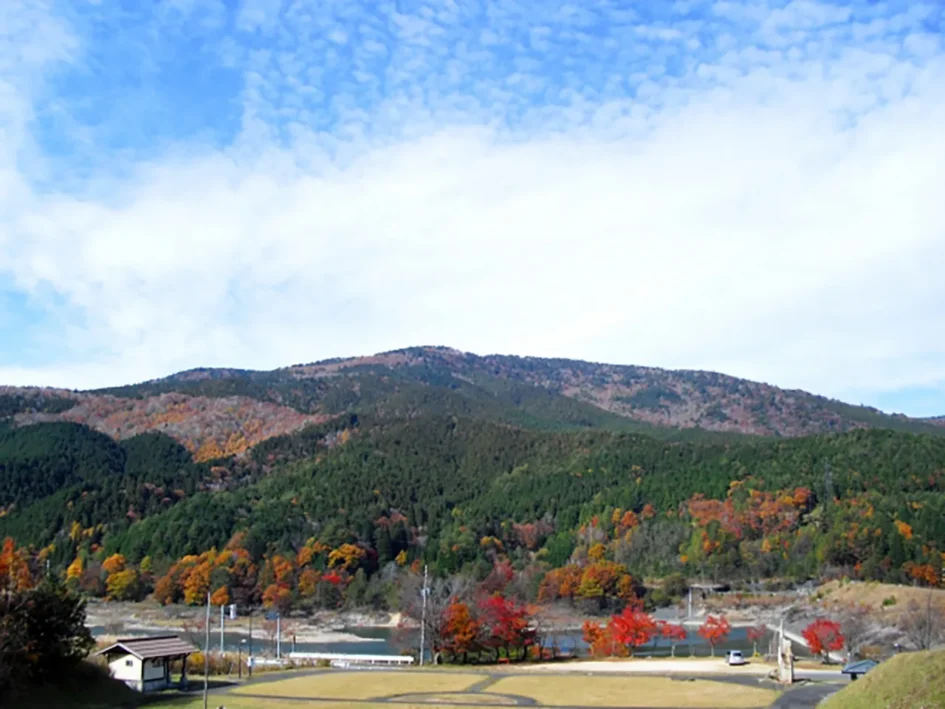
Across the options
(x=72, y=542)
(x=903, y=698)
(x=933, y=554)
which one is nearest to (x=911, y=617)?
(x=933, y=554)

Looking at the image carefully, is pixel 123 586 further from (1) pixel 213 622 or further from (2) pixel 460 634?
(2) pixel 460 634

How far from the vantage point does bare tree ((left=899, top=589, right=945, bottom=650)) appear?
6919cm

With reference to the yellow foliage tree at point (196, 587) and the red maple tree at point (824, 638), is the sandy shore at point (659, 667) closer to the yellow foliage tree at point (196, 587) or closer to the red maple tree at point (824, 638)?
the red maple tree at point (824, 638)

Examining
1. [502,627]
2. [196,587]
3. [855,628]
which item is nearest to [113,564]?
[196,587]

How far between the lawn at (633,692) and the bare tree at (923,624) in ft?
96.2

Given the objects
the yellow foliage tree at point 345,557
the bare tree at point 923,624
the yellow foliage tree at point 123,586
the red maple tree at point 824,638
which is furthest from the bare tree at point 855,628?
the yellow foliage tree at point 123,586

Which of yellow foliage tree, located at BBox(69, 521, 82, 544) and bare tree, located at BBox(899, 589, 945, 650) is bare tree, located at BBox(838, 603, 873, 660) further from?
yellow foliage tree, located at BBox(69, 521, 82, 544)

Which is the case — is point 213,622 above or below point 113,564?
below

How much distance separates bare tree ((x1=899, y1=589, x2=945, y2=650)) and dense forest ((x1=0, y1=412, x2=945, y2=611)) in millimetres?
37892

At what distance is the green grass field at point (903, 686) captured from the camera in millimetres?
26828

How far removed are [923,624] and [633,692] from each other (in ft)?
131

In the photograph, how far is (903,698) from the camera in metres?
27.4

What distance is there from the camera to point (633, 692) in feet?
147

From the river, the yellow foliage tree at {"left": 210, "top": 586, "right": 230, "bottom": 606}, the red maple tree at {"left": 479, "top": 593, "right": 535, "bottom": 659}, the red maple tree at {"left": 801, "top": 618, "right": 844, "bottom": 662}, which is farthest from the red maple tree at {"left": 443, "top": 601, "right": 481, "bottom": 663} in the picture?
the yellow foliage tree at {"left": 210, "top": 586, "right": 230, "bottom": 606}
